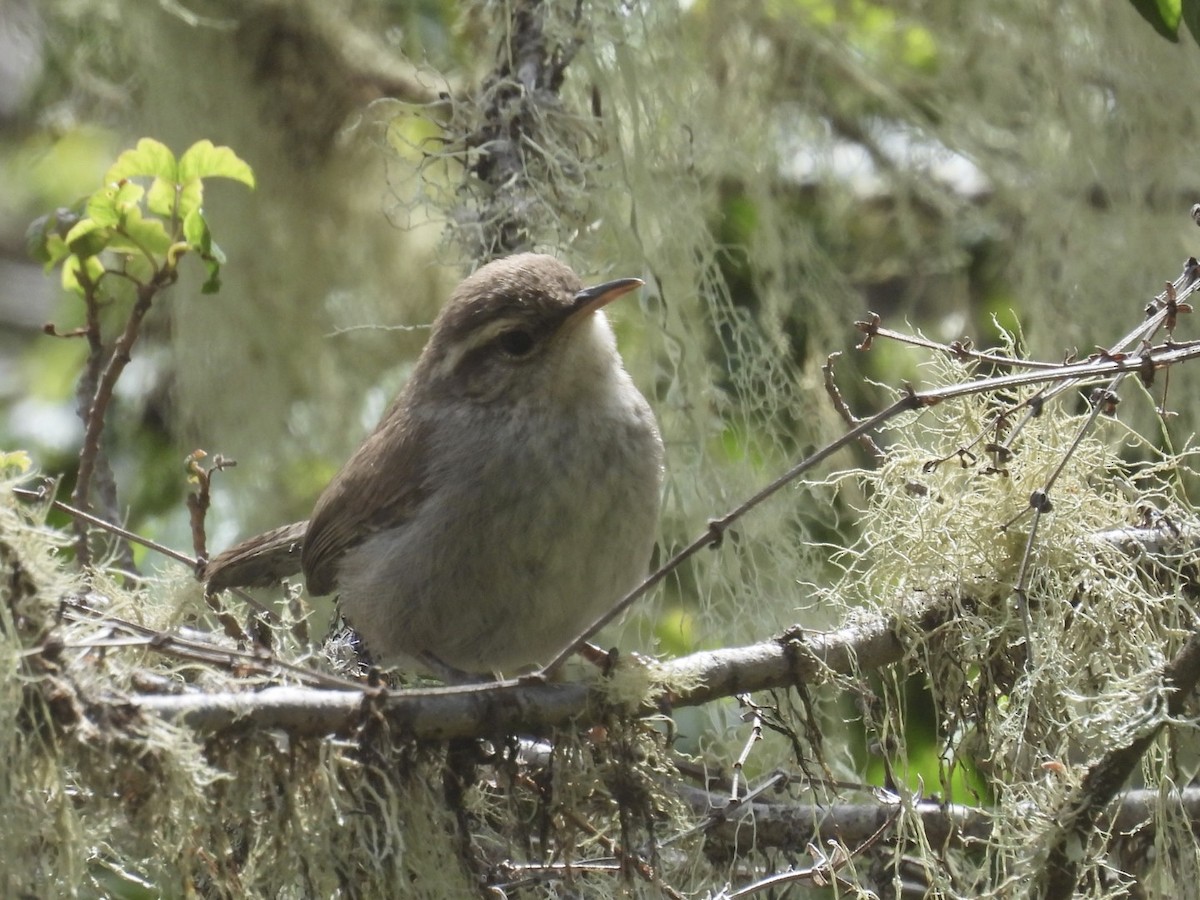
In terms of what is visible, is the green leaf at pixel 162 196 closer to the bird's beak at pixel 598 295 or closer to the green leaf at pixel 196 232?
the green leaf at pixel 196 232

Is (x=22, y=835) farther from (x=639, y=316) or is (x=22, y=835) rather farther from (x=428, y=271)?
(x=428, y=271)

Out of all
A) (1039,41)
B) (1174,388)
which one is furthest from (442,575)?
(1039,41)

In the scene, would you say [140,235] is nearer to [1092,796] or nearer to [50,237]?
[50,237]

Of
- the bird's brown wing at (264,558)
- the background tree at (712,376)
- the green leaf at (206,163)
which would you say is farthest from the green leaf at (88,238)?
the bird's brown wing at (264,558)

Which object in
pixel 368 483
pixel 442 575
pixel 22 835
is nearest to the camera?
pixel 22 835

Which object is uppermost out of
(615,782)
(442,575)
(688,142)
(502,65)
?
(502,65)

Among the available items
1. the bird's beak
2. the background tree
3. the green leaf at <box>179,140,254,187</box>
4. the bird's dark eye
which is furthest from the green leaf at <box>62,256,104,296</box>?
the bird's beak
